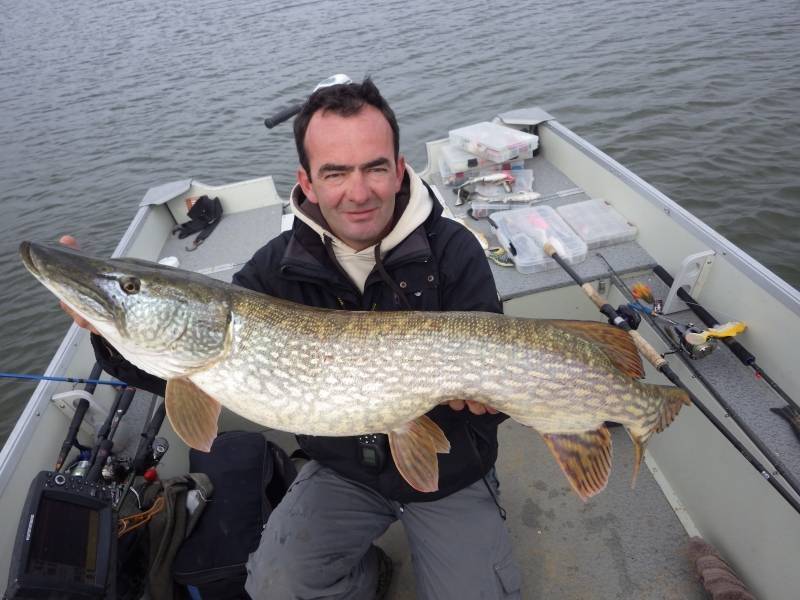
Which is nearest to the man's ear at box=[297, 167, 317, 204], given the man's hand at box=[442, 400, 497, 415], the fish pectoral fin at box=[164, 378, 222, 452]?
the fish pectoral fin at box=[164, 378, 222, 452]

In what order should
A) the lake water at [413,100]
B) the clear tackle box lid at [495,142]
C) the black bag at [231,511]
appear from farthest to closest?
the lake water at [413,100]
the clear tackle box lid at [495,142]
the black bag at [231,511]

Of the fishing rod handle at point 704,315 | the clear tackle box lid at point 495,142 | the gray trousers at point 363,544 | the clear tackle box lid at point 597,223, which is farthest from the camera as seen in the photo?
the clear tackle box lid at point 495,142

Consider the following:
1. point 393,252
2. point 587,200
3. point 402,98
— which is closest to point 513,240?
point 587,200

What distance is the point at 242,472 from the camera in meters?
2.37

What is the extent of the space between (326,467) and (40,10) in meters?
23.3

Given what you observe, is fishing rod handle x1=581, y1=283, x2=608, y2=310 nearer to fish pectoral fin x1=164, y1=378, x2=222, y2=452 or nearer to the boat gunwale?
the boat gunwale

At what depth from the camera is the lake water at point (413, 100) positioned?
A: 5387 millimetres

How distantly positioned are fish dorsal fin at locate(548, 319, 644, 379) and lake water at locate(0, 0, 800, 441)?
11.7 ft

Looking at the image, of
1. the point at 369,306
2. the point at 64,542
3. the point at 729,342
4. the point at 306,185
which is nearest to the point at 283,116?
the point at 306,185

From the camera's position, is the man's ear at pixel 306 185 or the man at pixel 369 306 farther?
the man's ear at pixel 306 185

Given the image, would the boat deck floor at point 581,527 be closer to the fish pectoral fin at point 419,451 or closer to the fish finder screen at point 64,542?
the fish pectoral fin at point 419,451

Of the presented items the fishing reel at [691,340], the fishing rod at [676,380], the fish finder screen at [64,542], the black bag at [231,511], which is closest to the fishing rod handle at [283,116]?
the fishing rod at [676,380]

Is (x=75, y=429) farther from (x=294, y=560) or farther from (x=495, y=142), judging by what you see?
(x=495, y=142)

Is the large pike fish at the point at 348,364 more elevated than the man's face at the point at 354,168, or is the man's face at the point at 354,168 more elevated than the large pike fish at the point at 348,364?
the man's face at the point at 354,168
